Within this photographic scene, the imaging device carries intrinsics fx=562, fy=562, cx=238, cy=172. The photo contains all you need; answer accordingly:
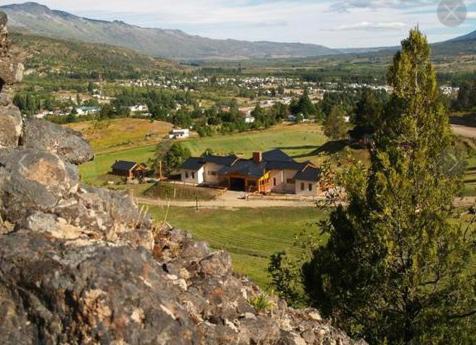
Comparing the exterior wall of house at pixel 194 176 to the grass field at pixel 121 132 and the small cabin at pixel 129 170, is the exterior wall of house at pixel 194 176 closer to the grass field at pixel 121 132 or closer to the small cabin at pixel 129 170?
the small cabin at pixel 129 170

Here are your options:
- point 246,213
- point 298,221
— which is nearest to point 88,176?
point 246,213

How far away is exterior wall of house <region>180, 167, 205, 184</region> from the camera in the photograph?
266ft

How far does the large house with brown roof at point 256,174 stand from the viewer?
2886 inches

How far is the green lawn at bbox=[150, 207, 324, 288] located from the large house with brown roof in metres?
11.9

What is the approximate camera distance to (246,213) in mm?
61188

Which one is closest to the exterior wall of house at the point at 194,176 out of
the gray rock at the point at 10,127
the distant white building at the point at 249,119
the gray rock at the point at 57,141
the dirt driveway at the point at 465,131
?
the dirt driveway at the point at 465,131

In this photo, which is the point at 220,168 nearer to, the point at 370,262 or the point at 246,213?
the point at 246,213

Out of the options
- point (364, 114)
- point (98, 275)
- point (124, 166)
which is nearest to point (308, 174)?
point (364, 114)

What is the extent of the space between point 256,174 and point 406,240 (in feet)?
195

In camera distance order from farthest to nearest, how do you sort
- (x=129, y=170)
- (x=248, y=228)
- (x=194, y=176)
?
(x=129, y=170), (x=194, y=176), (x=248, y=228)

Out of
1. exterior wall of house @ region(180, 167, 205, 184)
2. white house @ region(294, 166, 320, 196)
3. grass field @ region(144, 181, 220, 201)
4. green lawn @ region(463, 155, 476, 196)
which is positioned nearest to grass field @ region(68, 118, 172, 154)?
exterior wall of house @ region(180, 167, 205, 184)

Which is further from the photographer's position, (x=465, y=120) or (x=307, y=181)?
(x=465, y=120)

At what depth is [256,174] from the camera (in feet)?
244

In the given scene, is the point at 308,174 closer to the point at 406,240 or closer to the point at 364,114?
the point at 364,114
